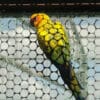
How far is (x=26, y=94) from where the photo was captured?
2.60ft

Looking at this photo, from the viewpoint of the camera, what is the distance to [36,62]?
2.71 feet

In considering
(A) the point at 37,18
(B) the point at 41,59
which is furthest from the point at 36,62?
(A) the point at 37,18

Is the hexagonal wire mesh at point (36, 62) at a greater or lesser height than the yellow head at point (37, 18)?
lesser

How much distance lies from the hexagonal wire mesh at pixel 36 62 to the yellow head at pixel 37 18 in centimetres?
1

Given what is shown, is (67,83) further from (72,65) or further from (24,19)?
(24,19)

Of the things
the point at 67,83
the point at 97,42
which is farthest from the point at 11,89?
the point at 97,42

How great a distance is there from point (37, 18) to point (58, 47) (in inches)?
3.8

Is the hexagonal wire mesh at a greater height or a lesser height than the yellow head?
lesser

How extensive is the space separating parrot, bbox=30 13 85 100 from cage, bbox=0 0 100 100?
0.04 feet

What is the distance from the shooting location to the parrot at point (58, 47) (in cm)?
79

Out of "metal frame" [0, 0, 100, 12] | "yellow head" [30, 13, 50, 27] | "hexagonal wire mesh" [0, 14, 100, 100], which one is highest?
"metal frame" [0, 0, 100, 12]

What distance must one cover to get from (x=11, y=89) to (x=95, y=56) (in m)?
0.24

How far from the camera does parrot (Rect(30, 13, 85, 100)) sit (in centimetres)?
79

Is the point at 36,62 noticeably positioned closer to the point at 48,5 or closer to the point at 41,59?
the point at 41,59
